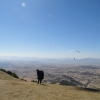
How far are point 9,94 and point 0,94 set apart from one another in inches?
34.2

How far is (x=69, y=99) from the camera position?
Result: 14.5 metres

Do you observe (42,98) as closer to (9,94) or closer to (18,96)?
(18,96)

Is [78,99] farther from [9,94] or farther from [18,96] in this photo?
[9,94]

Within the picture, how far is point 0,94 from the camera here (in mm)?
15570

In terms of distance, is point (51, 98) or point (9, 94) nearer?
point (51, 98)

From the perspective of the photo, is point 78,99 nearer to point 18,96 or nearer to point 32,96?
point 32,96

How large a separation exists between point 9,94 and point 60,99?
4.98 metres

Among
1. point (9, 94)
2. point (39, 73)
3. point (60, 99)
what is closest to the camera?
point (60, 99)

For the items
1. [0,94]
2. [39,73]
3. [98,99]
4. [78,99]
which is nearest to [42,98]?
[78,99]

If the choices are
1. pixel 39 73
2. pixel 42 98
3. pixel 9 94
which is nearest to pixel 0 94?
pixel 9 94

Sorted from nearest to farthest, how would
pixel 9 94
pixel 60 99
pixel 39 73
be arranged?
pixel 60 99 < pixel 9 94 < pixel 39 73

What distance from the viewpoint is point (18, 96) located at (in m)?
14.8

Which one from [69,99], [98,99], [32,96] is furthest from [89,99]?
[32,96]

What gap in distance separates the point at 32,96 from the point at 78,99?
422cm
